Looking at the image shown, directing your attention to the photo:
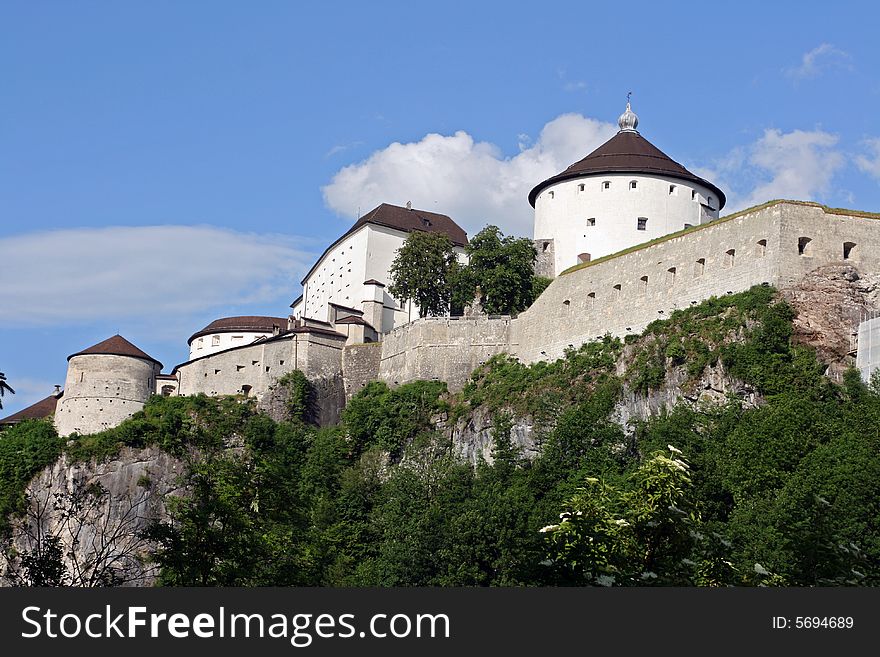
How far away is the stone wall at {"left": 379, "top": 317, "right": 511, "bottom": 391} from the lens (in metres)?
61.8

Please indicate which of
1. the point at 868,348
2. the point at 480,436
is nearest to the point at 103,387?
the point at 480,436

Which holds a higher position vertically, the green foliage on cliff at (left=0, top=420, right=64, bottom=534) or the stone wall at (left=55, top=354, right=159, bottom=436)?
the stone wall at (left=55, top=354, right=159, bottom=436)

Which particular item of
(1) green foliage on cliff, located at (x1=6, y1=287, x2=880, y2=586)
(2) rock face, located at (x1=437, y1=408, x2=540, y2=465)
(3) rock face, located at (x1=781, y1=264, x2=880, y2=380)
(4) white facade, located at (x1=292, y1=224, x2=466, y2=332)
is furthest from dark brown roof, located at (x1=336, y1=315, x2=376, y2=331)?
(3) rock face, located at (x1=781, y1=264, x2=880, y2=380)

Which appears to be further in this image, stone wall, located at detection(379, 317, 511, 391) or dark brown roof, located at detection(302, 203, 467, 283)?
dark brown roof, located at detection(302, 203, 467, 283)

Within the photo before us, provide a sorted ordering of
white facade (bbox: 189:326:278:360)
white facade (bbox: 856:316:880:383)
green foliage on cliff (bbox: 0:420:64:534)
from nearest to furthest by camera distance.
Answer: white facade (bbox: 856:316:880:383) < green foliage on cliff (bbox: 0:420:64:534) < white facade (bbox: 189:326:278:360)

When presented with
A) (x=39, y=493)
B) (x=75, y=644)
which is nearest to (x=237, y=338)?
(x=39, y=493)

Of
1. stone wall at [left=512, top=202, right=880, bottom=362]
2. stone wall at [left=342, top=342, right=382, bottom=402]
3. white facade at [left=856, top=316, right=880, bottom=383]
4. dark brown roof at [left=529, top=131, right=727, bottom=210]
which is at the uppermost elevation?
dark brown roof at [left=529, top=131, right=727, bottom=210]

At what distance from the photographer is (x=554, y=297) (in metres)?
60.0

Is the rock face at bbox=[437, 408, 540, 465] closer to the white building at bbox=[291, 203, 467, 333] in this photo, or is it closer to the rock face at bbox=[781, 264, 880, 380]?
the rock face at bbox=[781, 264, 880, 380]

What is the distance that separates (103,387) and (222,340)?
11.9 meters

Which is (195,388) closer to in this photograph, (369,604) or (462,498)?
(462,498)

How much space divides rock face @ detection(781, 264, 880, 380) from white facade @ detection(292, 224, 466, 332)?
26.2 meters

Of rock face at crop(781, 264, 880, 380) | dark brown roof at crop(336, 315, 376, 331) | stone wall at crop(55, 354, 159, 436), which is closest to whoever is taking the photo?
rock face at crop(781, 264, 880, 380)

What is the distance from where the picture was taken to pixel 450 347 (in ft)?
205
